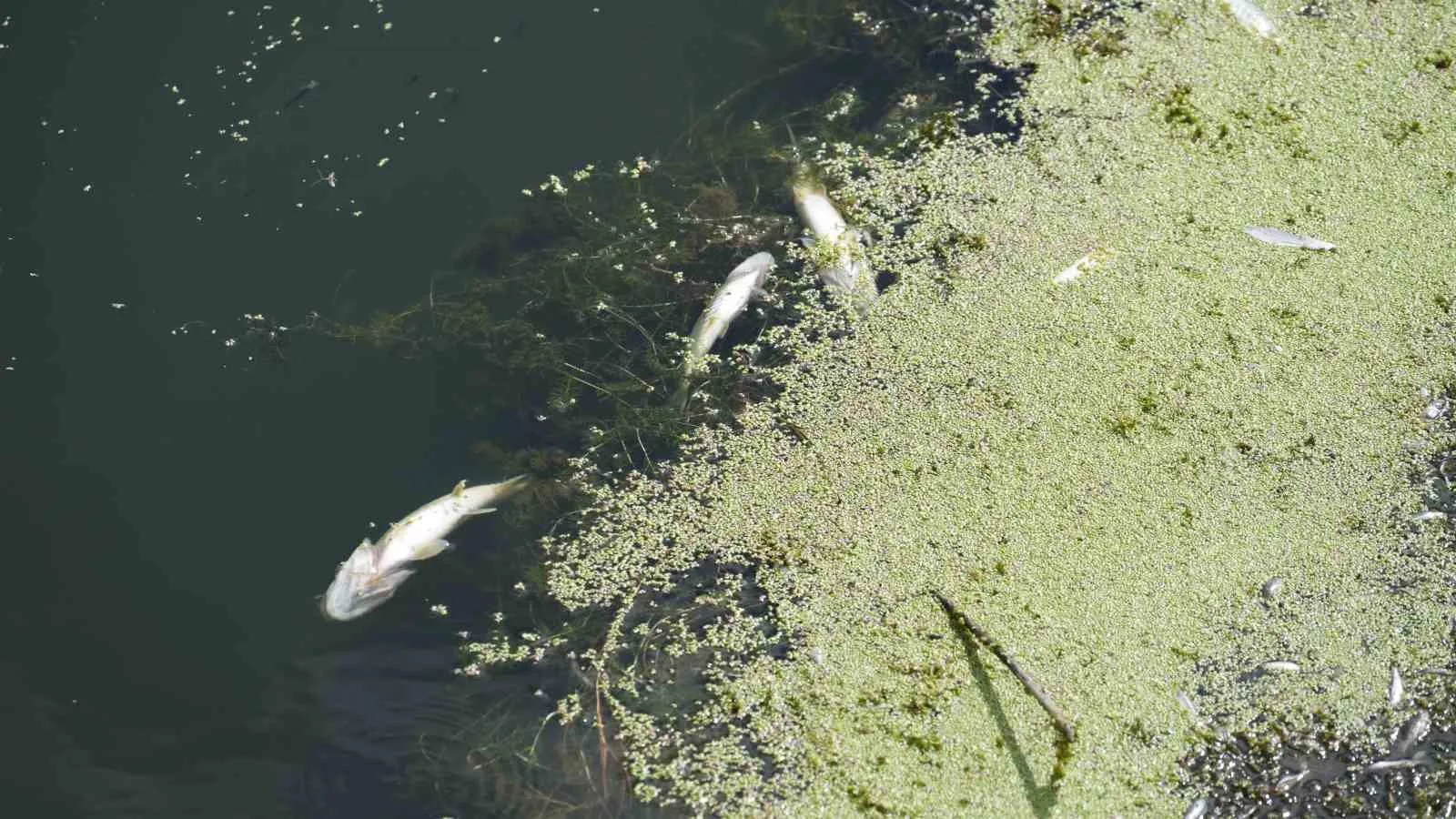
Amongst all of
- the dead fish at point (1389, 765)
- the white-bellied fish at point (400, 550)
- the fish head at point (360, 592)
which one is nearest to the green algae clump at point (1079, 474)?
the dead fish at point (1389, 765)

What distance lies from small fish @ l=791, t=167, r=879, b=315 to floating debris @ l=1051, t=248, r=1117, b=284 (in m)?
0.44

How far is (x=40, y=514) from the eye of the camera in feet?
8.63

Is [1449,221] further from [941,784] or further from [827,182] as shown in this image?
[941,784]

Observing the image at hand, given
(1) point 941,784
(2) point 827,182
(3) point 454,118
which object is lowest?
(1) point 941,784

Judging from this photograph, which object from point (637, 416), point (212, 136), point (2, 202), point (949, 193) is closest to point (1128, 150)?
point (949, 193)

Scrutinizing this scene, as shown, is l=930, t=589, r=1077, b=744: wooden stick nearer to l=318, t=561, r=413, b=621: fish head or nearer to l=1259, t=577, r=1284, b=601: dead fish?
l=1259, t=577, r=1284, b=601: dead fish

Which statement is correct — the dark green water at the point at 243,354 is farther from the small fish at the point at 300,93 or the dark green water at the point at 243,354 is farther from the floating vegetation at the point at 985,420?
the floating vegetation at the point at 985,420

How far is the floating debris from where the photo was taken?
2623 millimetres

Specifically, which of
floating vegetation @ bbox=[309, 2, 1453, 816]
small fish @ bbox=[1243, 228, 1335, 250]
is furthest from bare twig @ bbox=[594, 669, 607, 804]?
small fish @ bbox=[1243, 228, 1335, 250]

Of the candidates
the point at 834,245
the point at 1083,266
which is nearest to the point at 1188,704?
the point at 1083,266

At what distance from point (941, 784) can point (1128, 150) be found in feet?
5.62

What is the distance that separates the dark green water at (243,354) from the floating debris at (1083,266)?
1137 mm

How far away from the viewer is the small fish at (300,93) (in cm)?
317

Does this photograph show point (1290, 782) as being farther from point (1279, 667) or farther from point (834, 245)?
point (834, 245)
